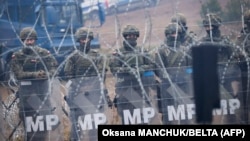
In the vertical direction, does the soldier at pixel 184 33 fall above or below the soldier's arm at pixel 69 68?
above

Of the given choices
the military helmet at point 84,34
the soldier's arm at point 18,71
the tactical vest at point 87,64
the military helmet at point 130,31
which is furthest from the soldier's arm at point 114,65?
the soldier's arm at point 18,71

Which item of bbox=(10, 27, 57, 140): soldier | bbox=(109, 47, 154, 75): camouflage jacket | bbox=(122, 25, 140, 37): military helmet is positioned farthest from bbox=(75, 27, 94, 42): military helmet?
bbox=(109, 47, 154, 75): camouflage jacket

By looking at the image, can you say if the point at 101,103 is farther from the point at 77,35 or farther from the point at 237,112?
the point at 237,112

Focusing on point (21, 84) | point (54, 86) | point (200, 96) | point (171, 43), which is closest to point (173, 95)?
point (171, 43)

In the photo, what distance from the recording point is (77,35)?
588 centimetres

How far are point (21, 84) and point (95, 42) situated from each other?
146 cm

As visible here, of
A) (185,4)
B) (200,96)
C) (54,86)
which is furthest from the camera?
(185,4)

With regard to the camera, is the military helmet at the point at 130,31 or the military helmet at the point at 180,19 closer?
the military helmet at the point at 130,31

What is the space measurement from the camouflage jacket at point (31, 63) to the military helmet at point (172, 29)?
1568 millimetres

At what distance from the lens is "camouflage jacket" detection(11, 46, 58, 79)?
5.25 metres

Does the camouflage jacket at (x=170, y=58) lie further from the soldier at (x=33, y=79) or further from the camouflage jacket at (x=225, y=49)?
the soldier at (x=33, y=79)

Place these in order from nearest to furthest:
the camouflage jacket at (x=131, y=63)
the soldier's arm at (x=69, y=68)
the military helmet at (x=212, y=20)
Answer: the camouflage jacket at (x=131, y=63) < the soldier's arm at (x=69, y=68) < the military helmet at (x=212, y=20)

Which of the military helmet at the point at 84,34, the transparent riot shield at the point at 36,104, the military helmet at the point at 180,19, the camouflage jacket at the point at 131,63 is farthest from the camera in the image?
the military helmet at the point at 180,19

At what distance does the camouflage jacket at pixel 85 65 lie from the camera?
17.3 ft
